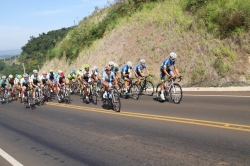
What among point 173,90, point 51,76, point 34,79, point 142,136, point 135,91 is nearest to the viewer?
point 142,136

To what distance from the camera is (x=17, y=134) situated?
30.6 ft

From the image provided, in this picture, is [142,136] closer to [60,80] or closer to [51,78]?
[60,80]

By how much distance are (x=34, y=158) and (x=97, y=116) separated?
14.7 feet

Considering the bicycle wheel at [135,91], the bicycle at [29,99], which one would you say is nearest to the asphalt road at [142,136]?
the bicycle wheel at [135,91]

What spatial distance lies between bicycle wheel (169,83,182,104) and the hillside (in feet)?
15.6

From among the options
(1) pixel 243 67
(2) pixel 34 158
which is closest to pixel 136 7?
(1) pixel 243 67

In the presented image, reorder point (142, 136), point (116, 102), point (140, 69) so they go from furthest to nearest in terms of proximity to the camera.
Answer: point (140, 69) < point (116, 102) < point (142, 136)

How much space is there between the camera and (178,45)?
20.9 m

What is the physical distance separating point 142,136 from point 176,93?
16.2 feet

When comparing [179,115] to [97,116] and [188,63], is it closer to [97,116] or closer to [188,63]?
[97,116]

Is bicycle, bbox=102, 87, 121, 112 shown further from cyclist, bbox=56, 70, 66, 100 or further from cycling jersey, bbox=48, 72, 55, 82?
cycling jersey, bbox=48, 72, 55, 82

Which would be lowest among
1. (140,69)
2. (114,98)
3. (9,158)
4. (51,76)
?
(9,158)

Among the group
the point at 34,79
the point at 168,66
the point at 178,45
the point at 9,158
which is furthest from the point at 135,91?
the point at 9,158

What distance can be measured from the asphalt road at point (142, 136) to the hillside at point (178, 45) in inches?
206
